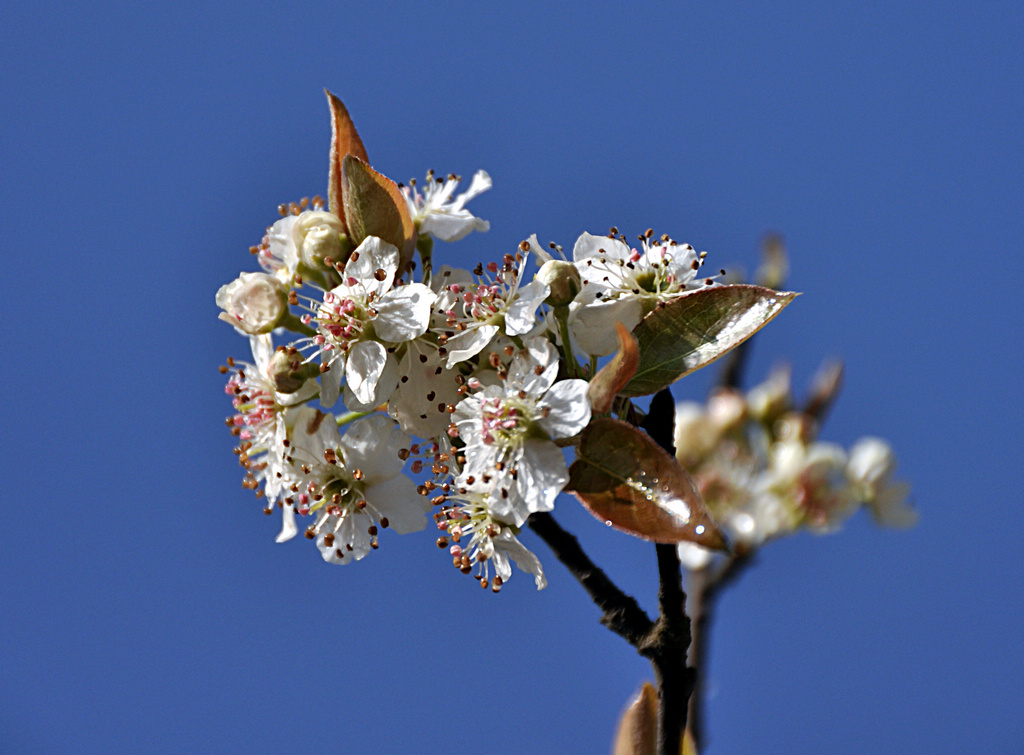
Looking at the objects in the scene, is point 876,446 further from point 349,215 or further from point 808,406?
point 349,215

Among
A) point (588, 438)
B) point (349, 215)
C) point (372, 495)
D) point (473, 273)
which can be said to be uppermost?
point (349, 215)

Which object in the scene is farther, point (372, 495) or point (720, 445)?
point (720, 445)

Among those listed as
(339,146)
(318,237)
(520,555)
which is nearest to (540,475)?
(520,555)

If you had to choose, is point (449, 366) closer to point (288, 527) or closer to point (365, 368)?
point (365, 368)

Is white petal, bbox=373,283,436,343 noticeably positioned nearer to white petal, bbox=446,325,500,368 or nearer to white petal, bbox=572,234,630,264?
white petal, bbox=446,325,500,368

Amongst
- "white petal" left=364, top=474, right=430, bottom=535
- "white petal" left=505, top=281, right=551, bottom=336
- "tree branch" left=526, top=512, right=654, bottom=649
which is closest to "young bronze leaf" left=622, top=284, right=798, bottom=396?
"white petal" left=505, top=281, right=551, bottom=336

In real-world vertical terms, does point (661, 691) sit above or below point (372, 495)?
below

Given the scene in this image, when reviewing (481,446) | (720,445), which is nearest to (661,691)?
(481,446)

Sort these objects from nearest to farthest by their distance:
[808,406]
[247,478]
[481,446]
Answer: [481,446], [247,478], [808,406]
